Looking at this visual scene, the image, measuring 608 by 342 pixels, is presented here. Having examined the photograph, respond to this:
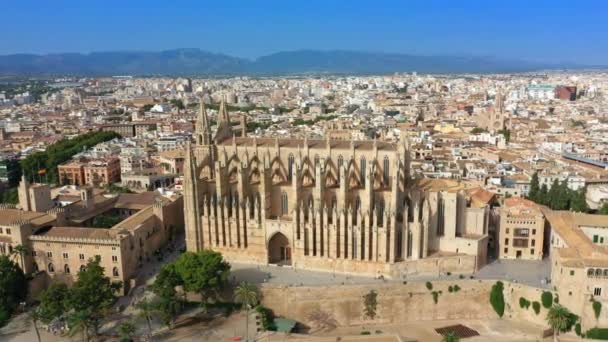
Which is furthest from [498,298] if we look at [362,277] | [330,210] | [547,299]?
[330,210]

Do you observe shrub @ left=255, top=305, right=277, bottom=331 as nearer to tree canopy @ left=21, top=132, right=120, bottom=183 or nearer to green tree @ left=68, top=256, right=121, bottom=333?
green tree @ left=68, top=256, right=121, bottom=333

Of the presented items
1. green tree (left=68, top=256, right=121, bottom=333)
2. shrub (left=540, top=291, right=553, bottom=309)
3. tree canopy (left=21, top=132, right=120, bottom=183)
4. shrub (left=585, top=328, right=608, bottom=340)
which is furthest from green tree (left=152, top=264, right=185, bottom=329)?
tree canopy (left=21, top=132, right=120, bottom=183)

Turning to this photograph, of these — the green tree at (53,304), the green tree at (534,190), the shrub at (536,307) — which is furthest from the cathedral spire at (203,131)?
the green tree at (534,190)

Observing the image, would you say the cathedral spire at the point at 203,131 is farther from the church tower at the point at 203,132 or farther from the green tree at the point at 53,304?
the green tree at the point at 53,304

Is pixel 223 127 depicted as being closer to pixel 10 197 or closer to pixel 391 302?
pixel 391 302

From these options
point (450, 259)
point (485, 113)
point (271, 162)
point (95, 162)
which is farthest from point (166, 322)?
point (485, 113)

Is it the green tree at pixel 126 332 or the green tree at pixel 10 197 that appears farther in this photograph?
the green tree at pixel 10 197
